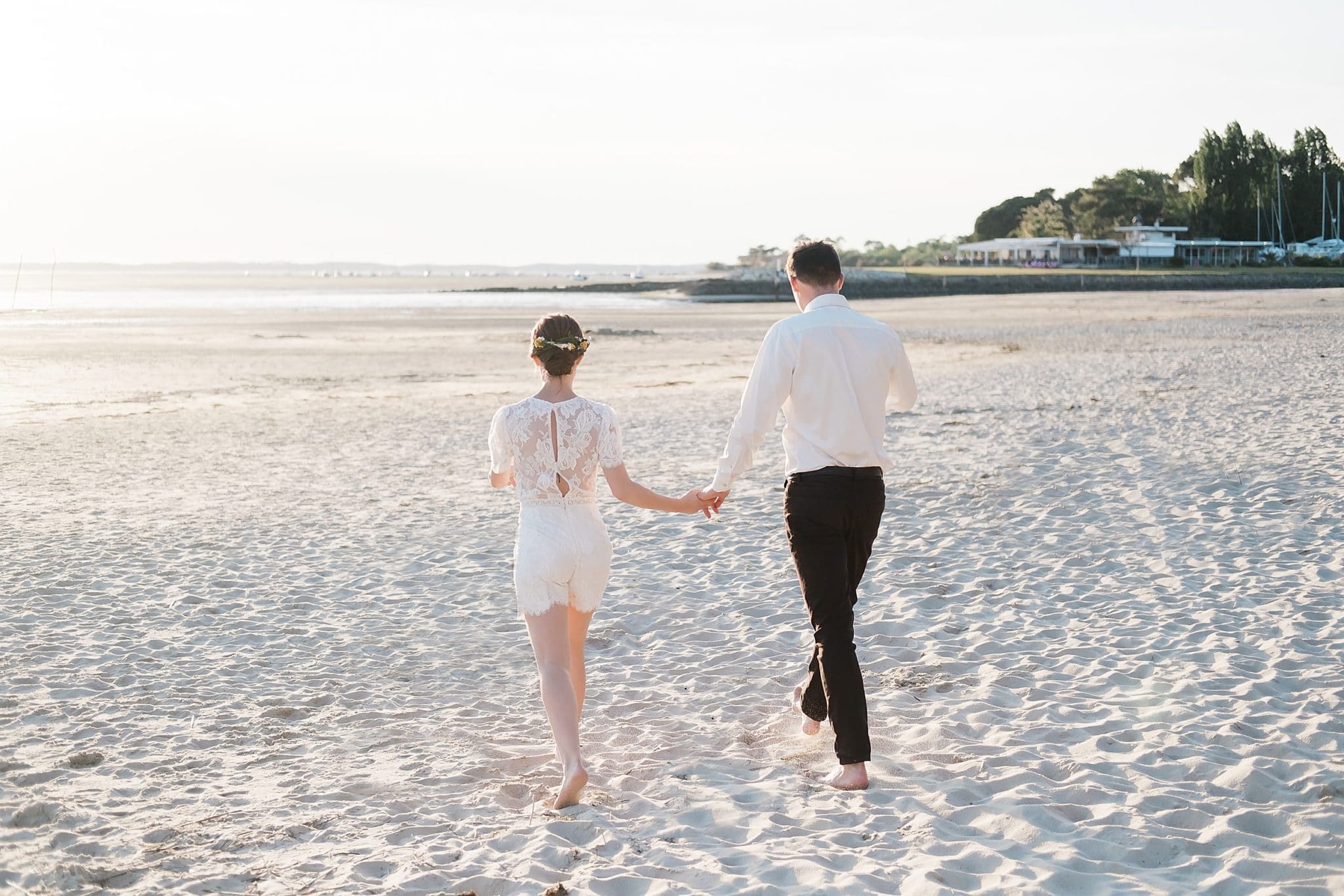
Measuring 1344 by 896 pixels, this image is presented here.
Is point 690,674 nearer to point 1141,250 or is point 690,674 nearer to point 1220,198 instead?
point 1141,250

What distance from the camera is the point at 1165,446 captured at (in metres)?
10.6

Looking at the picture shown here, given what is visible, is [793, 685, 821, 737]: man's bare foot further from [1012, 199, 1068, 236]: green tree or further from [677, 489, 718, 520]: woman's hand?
[1012, 199, 1068, 236]: green tree

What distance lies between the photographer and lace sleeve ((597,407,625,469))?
Answer: 13.2 ft

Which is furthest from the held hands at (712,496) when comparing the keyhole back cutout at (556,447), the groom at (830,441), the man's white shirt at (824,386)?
the keyhole back cutout at (556,447)

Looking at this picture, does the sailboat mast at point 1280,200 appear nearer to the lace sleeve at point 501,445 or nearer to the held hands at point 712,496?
the held hands at point 712,496

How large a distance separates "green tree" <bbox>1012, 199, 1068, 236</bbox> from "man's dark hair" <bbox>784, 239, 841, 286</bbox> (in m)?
97.1

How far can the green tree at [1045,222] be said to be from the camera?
95500 mm

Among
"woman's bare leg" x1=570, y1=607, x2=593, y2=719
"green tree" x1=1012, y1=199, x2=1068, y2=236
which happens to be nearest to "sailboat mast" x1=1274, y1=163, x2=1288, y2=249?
"green tree" x1=1012, y1=199, x2=1068, y2=236

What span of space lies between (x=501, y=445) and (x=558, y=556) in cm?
45

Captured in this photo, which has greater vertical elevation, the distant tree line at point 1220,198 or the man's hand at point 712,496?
the distant tree line at point 1220,198

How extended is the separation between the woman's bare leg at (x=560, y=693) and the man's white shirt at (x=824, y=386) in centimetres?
88

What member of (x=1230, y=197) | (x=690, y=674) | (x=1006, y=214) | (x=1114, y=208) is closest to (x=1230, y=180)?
(x=1230, y=197)

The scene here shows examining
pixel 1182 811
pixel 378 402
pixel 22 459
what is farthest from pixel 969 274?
pixel 1182 811

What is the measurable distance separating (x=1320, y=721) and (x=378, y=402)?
1489 centimetres
